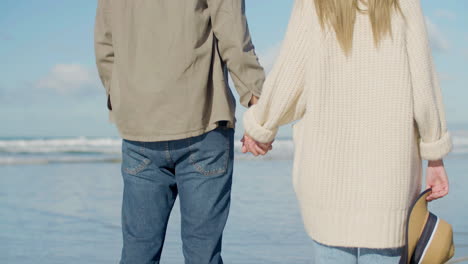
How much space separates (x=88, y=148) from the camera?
18969 mm

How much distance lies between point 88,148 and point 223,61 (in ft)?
55.2

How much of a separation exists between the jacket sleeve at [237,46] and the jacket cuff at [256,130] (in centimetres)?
35

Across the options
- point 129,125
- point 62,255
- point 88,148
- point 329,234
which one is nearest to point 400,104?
point 329,234

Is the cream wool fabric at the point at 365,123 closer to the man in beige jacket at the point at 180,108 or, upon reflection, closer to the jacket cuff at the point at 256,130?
the jacket cuff at the point at 256,130

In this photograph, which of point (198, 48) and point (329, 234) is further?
point (198, 48)

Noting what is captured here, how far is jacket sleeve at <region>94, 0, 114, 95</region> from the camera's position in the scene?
2912 millimetres

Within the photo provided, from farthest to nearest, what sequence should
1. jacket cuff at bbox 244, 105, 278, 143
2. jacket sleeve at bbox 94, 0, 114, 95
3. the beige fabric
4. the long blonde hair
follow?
jacket sleeve at bbox 94, 0, 114, 95 → the beige fabric → jacket cuff at bbox 244, 105, 278, 143 → the long blonde hair

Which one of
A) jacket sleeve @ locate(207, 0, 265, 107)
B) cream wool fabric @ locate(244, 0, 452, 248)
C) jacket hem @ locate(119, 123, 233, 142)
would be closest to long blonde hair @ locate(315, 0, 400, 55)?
cream wool fabric @ locate(244, 0, 452, 248)

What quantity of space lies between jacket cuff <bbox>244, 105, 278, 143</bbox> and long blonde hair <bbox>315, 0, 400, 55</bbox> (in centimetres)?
45

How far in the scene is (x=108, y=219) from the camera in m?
5.92

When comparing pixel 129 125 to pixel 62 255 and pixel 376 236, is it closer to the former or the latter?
pixel 376 236

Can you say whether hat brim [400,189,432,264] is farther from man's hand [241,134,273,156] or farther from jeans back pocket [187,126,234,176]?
jeans back pocket [187,126,234,176]

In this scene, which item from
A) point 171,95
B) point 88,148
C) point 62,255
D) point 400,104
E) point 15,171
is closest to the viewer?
point 400,104

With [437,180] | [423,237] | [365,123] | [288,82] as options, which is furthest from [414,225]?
[288,82]
